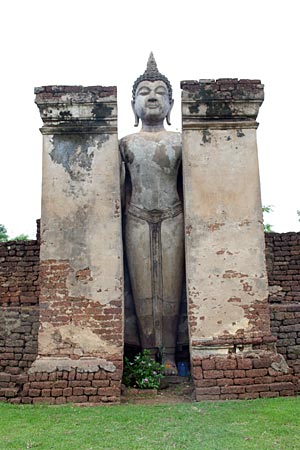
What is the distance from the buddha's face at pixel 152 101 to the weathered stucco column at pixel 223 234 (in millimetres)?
761

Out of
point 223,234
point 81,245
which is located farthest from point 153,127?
point 81,245

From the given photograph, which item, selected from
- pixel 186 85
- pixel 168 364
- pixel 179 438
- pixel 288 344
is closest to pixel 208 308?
pixel 168 364

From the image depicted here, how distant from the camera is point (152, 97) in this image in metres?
8.02

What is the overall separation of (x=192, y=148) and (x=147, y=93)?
53.3 inches

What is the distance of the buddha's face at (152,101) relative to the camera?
7.98 metres

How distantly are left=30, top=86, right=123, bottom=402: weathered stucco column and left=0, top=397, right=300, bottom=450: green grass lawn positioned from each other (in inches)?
24.0

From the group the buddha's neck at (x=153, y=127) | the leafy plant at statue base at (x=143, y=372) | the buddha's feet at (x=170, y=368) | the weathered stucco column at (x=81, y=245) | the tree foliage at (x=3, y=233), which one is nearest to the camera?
the weathered stucco column at (x=81, y=245)

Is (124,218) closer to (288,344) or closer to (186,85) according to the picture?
(186,85)

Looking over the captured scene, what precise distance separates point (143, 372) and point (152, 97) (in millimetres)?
4016

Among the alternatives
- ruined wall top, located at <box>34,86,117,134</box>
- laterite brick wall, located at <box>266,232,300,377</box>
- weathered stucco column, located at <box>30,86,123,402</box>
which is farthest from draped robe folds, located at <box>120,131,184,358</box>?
laterite brick wall, located at <box>266,232,300,377</box>

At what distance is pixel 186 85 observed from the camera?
7316mm

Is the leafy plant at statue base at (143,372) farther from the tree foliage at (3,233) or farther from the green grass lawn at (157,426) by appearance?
the tree foliage at (3,233)

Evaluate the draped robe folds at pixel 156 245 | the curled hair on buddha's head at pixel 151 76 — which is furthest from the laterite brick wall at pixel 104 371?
the curled hair on buddha's head at pixel 151 76

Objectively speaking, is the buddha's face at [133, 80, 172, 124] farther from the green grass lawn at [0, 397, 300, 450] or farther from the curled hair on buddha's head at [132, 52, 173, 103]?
the green grass lawn at [0, 397, 300, 450]
